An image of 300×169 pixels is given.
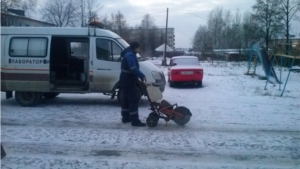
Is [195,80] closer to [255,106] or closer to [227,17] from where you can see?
[255,106]

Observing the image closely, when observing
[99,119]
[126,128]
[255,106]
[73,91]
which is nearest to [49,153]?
[126,128]

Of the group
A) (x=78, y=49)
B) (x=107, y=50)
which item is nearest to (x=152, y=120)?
(x=107, y=50)

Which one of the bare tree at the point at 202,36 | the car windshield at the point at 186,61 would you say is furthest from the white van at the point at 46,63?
the bare tree at the point at 202,36

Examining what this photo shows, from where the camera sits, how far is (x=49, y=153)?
20.5 feet

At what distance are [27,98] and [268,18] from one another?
138 feet

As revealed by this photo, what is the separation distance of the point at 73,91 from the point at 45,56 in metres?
1.48

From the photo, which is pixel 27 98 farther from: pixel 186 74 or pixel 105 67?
pixel 186 74

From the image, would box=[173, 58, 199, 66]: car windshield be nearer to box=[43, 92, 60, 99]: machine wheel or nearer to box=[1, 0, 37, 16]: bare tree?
box=[43, 92, 60, 99]: machine wheel

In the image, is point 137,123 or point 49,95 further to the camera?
point 49,95

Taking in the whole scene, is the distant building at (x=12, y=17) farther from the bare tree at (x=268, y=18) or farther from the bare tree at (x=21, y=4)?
the bare tree at (x=268, y=18)

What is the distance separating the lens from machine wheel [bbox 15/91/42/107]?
36.7ft

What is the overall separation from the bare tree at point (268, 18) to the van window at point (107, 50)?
125 feet

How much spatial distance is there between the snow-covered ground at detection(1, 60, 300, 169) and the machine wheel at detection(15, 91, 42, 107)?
0.28 metres

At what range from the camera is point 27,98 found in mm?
11219
